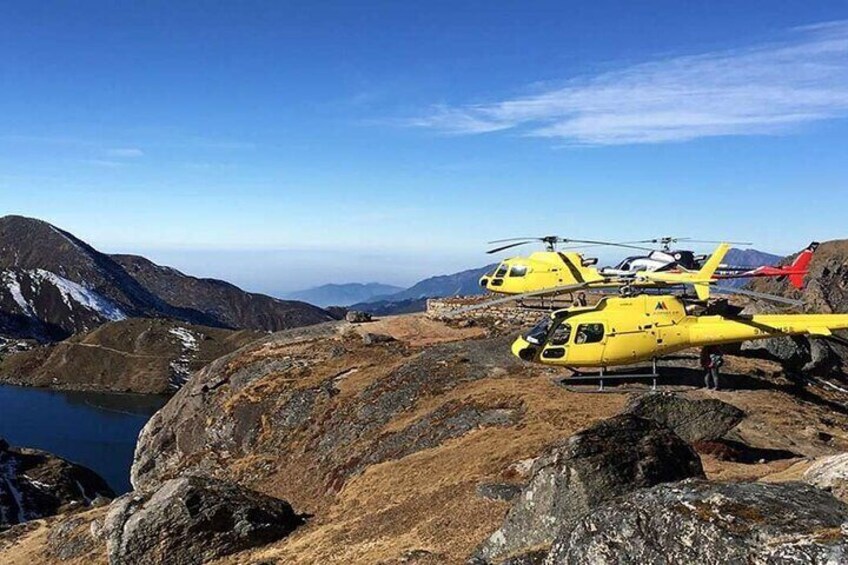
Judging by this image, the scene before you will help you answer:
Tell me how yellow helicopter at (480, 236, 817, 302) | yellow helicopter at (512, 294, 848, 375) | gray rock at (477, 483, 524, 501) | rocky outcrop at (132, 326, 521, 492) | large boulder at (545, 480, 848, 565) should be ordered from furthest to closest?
yellow helicopter at (480, 236, 817, 302), rocky outcrop at (132, 326, 521, 492), yellow helicopter at (512, 294, 848, 375), gray rock at (477, 483, 524, 501), large boulder at (545, 480, 848, 565)

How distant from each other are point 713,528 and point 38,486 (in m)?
71.3

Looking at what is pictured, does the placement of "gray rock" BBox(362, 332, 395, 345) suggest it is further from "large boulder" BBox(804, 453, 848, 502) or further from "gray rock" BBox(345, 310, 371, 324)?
"large boulder" BBox(804, 453, 848, 502)

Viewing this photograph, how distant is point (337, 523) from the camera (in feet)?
80.6

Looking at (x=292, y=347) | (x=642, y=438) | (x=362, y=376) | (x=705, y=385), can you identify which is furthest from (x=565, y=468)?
(x=292, y=347)

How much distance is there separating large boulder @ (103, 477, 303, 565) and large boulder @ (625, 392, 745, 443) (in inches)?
563

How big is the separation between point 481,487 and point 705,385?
683 inches

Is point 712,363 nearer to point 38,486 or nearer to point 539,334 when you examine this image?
point 539,334

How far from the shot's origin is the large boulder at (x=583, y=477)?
14977 mm

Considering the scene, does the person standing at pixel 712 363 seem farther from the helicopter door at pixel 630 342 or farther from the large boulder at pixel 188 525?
the large boulder at pixel 188 525

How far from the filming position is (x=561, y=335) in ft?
98.6

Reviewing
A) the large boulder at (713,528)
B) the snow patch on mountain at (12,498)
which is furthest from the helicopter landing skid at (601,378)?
the snow patch on mountain at (12,498)

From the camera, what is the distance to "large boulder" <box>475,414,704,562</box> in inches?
590

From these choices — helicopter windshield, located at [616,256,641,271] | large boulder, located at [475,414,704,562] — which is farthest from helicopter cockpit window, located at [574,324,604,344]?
helicopter windshield, located at [616,256,641,271]

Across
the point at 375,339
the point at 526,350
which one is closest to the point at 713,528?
the point at 526,350
